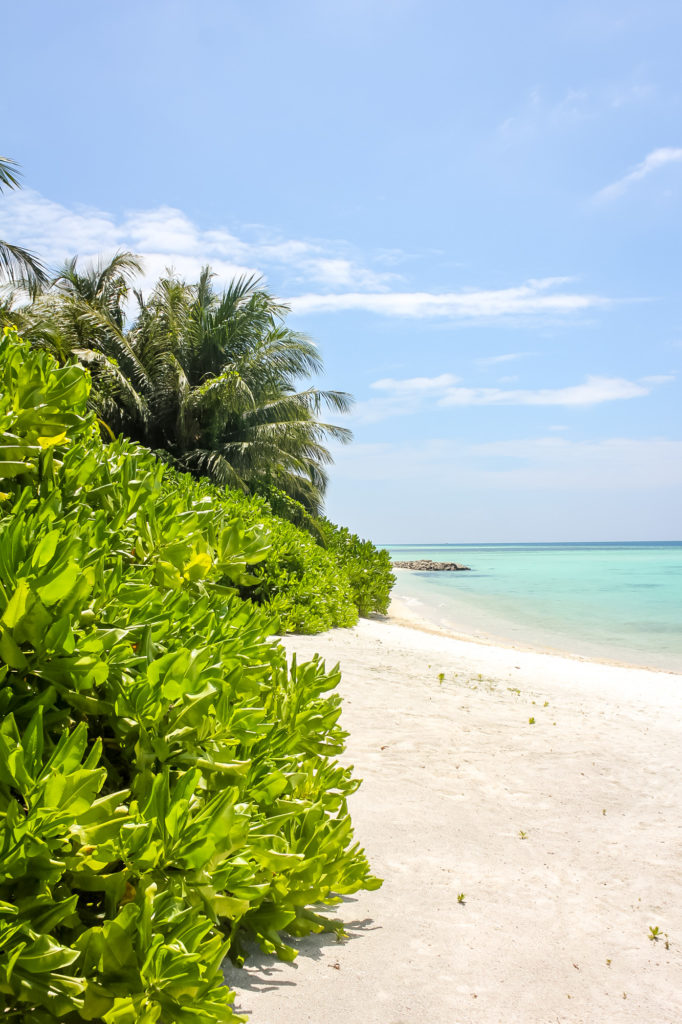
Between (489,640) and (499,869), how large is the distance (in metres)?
13.6

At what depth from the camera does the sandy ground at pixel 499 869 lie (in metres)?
2.40

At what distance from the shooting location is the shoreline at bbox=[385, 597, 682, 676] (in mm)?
14102

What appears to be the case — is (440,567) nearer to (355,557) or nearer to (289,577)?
(355,557)

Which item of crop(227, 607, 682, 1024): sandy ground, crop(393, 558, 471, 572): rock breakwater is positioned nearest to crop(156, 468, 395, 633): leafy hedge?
crop(227, 607, 682, 1024): sandy ground

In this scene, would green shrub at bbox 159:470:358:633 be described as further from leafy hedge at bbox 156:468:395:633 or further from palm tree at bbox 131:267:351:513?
palm tree at bbox 131:267:351:513

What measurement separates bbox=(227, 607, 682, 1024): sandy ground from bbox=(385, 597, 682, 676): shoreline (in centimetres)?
678

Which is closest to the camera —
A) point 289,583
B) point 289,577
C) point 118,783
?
point 118,783

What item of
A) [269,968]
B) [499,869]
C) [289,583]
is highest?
[289,583]

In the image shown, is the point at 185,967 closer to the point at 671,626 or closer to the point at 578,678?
the point at 578,678

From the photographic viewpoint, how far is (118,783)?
187cm

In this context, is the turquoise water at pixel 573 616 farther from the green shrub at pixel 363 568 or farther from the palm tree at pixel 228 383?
the palm tree at pixel 228 383

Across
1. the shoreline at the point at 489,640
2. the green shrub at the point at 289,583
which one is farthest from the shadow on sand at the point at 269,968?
the shoreline at the point at 489,640

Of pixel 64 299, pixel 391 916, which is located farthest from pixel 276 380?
pixel 391 916

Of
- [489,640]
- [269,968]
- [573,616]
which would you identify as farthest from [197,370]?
[269,968]
